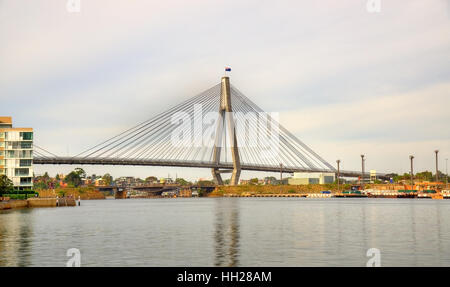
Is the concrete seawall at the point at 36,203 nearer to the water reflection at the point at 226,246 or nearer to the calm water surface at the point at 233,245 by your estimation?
the calm water surface at the point at 233,245

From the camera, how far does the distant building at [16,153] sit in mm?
128375

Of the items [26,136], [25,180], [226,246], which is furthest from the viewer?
[25,180]

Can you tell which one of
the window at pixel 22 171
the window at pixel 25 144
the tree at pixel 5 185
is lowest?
the tree at pixel 5 185

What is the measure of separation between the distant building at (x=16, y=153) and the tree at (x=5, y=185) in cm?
648

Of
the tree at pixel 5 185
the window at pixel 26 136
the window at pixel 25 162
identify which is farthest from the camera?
the window at pixel 25 162

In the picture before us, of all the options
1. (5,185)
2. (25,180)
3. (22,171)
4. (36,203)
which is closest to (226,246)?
(5,185)

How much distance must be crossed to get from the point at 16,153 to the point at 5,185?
1507 cm

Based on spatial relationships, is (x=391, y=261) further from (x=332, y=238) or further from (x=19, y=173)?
(x=19, y=173)

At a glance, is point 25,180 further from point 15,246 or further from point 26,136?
point 15,246

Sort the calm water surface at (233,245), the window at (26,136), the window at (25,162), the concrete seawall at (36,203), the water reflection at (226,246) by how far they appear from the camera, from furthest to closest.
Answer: the window at (25,162)
the window at (26,136)
the concrete seawall at (36,203)
the calm water surface at (233,245)
the water reflection at (226,246)

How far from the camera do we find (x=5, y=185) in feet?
381

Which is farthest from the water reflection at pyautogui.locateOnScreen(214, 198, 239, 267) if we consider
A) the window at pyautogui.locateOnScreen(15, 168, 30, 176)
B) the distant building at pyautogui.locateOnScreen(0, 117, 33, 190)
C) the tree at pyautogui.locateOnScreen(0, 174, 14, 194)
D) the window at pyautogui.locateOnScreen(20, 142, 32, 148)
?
the window at pyautogui.locateOnScreen(15, 168, 30, 176)

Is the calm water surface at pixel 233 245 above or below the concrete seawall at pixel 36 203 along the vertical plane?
below

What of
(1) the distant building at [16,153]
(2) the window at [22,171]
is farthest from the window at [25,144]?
(2) the window at [22,171]
